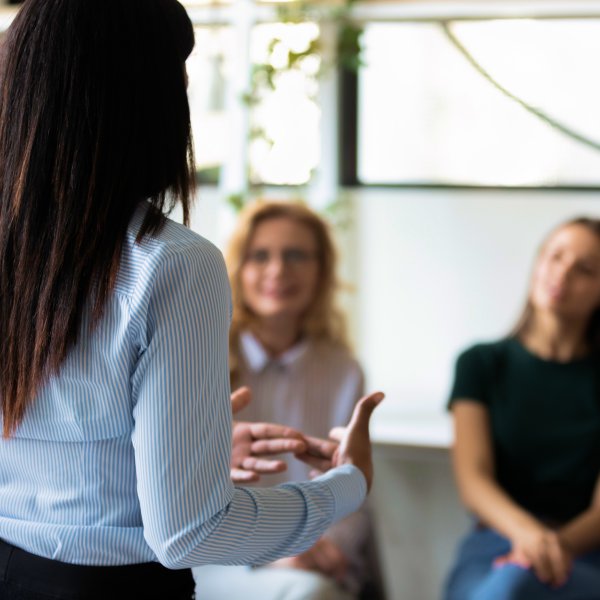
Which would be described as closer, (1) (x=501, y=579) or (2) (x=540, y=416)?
(1) (x=501, y=579)

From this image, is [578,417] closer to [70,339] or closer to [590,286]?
[590,286]

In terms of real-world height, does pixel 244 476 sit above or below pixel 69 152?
below

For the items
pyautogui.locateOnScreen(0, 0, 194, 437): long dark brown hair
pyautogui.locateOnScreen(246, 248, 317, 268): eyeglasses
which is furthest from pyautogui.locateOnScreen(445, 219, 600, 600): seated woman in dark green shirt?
pyautogui.locateOnScreen(0, 0, 194, 437): long dark brown hair

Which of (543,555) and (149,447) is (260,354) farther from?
(149,447)

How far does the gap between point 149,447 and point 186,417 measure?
50 mm

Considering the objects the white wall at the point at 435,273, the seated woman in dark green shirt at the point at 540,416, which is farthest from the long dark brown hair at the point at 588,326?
the white wall at the point at 435,273

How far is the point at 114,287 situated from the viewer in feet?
3.21

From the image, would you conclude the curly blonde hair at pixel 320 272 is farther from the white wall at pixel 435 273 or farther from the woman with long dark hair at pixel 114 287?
the woman with long dark hair at pixel 114 287

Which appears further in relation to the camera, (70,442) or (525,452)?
(525,452)

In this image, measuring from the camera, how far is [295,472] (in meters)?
2.45

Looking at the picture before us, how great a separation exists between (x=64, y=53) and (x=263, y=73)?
6.81 feet

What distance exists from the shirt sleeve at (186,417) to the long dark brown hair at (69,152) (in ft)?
0.23

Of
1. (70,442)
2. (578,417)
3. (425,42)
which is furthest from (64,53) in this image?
(425,42)

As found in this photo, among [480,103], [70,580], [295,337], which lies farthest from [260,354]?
[70,580]
